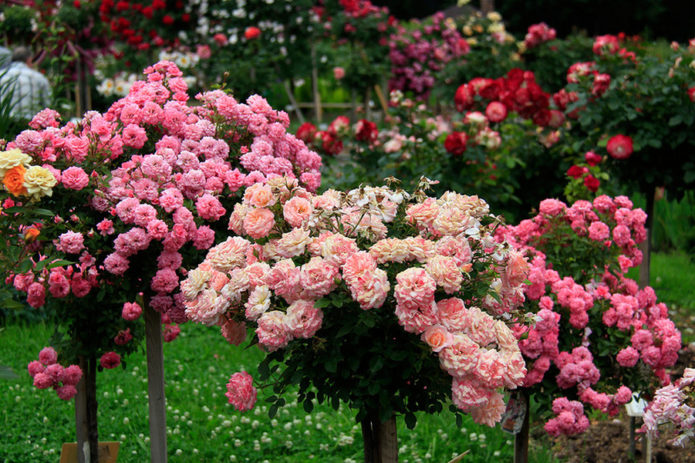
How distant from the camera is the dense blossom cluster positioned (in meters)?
11.0

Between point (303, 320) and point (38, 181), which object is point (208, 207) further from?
point (303, 320)

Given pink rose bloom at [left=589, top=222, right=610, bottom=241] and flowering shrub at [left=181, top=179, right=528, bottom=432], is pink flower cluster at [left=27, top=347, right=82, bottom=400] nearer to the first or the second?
flowering shrub at [left=181, top=179, right=528, bottom=432]

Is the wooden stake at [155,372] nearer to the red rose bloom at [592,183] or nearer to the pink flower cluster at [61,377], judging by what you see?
the pink flower cluster at [61,377]

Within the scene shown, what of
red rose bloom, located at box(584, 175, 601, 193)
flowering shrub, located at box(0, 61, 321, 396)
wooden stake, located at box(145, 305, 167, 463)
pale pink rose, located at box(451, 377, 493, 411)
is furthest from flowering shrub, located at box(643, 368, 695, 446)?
wooden stake, located at box(145, 305, 167, 463)

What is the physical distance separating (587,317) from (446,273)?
1.14 metres

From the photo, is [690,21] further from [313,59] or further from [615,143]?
[615,143]

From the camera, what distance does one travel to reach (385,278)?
1837 millimetres

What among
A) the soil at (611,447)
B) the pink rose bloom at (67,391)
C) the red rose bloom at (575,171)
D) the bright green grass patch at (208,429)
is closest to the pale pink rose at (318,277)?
the pink rose bloom at (67,391)

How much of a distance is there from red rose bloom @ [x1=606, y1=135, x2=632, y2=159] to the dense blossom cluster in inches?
271

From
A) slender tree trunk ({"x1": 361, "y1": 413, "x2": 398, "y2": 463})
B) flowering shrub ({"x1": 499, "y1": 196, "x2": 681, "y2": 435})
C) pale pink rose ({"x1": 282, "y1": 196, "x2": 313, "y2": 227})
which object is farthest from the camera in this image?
flowering shrub ({"x1": 499, "y1": 196, "x2": 681, "y2": 435})

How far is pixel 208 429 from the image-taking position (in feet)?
12.8

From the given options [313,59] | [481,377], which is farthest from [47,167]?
[313,59]

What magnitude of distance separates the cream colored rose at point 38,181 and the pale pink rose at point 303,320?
3.06 feet

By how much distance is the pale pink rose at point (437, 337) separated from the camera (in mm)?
1825
